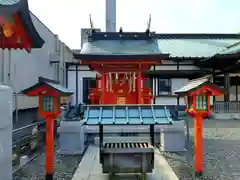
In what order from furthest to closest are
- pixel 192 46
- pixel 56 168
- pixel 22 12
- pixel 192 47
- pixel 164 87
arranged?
pixel 192 46
pixel 192 47
pixel 164 87
pixel 56 168
pixel 22 12

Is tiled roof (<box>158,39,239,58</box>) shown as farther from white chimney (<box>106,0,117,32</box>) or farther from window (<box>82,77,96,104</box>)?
window (<box>82,77,96,104</box>)

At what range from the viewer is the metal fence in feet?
66.7

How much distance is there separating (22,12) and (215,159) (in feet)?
23.0

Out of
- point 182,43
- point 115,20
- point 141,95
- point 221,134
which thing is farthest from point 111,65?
point 182,43

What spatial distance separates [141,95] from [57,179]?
5794mm

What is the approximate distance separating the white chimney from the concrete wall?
3.80 metres

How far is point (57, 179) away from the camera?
6.88 m

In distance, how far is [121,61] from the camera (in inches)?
434

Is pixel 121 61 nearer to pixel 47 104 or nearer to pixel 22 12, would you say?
pixel 47 104

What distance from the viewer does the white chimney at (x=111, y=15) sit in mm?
20423

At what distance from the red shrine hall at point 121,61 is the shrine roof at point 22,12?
17.4 ft

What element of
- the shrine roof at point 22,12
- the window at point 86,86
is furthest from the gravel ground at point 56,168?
the window at point 86,86

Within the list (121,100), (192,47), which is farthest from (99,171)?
(192,47)

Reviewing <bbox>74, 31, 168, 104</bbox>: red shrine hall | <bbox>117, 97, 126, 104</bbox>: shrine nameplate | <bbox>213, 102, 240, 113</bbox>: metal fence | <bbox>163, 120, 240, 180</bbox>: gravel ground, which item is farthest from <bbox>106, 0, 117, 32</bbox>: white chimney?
<bbox>163, 120, 240, 180</bbox>: gravel ground
